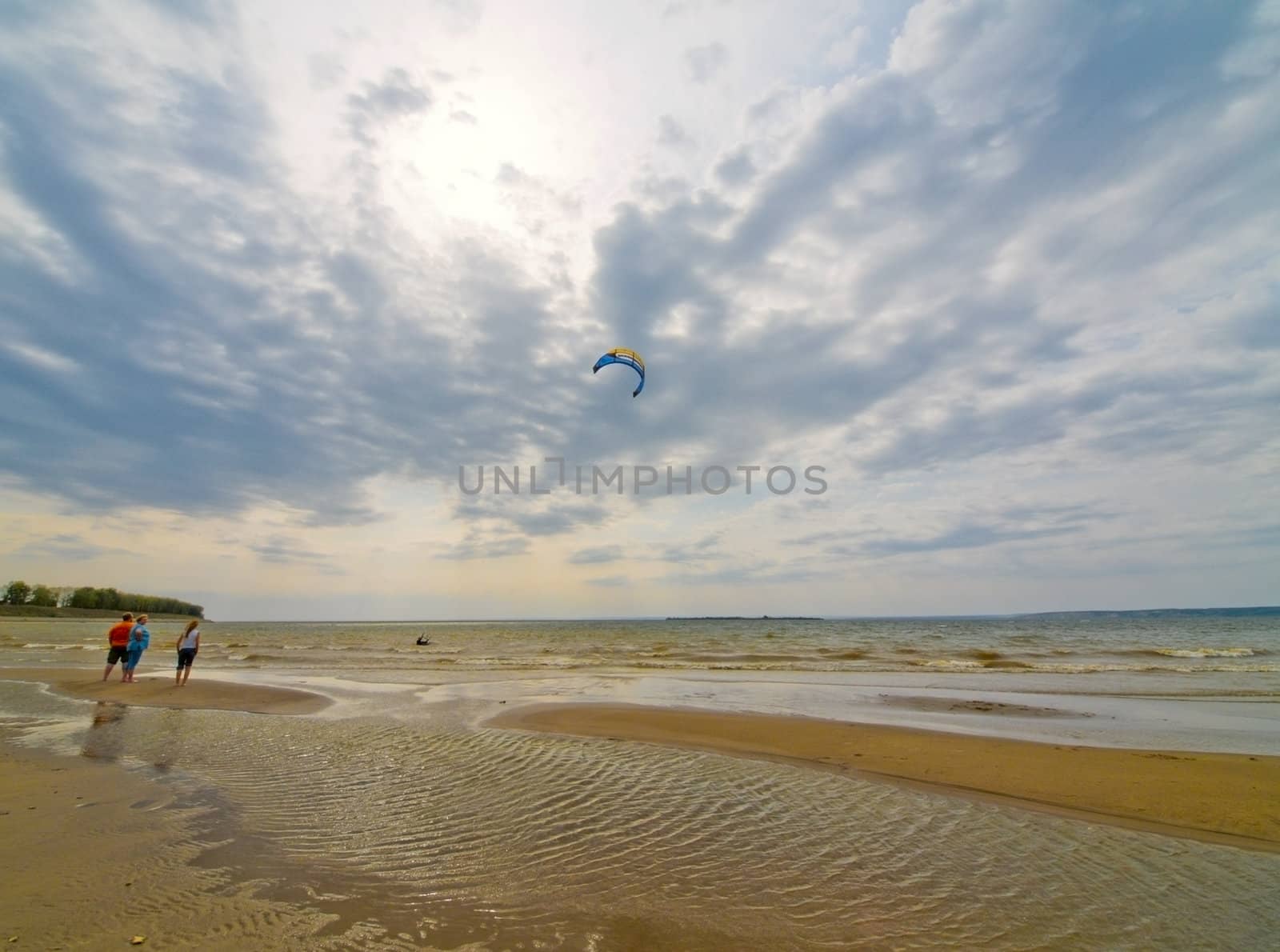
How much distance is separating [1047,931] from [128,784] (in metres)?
11.0

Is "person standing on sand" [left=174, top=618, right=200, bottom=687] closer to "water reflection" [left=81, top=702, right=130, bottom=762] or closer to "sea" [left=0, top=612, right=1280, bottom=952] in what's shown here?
"water reflection" [left=81, top=702, right=130, bottom=762]

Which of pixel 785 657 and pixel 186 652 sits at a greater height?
pixel 186 652

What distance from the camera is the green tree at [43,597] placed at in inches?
4710

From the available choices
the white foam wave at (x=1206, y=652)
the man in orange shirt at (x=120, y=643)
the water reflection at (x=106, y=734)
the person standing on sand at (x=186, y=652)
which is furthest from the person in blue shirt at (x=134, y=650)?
the white foam wave at (x=1206, y=652)

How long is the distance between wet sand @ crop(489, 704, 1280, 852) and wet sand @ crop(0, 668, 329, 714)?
6635 mm

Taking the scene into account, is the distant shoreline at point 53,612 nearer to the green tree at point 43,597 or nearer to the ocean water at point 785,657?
the green tree at point 43,597

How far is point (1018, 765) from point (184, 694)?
22.0 meters

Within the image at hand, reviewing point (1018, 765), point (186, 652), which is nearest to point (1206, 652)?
point (1018, 765)

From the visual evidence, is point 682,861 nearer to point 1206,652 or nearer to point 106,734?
point 106,734

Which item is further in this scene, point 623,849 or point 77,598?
point 77,598

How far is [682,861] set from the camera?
20.0 feet

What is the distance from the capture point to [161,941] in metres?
4.29

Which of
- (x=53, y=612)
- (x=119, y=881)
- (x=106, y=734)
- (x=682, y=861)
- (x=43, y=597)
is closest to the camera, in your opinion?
(x=119, y=881)

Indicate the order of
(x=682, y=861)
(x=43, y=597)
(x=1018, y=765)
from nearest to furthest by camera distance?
(x=682, y=861), (x=1018, y=765), (x=43, y=597)
